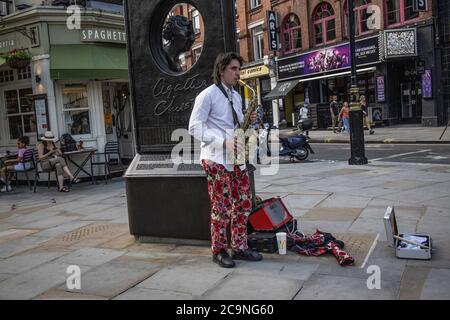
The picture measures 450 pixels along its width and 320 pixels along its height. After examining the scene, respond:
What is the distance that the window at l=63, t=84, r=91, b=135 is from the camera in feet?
40.4

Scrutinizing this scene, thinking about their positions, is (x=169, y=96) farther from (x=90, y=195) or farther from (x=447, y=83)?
(x=447, y=83)

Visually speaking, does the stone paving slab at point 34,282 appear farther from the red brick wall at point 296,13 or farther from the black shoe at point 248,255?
the red brick wall at point 296,13

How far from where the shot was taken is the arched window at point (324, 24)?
28.2 metres

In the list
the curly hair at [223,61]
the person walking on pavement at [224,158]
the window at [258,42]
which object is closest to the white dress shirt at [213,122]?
the person walking on pavement at [224,158]

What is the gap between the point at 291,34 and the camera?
3111 centimetres

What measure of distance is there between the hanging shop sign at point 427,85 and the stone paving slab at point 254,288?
20.5 meters

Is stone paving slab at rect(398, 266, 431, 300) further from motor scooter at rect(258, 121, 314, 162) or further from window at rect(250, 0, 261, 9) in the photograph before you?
window at rect(250, 0, 261, 9)

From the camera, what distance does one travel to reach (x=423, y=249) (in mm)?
4363

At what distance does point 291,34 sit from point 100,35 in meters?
20.8

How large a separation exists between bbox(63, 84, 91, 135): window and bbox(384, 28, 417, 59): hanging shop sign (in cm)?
1608

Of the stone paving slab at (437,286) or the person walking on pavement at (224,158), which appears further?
the person walking on pavement at (224,158)

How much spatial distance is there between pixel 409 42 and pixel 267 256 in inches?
816
